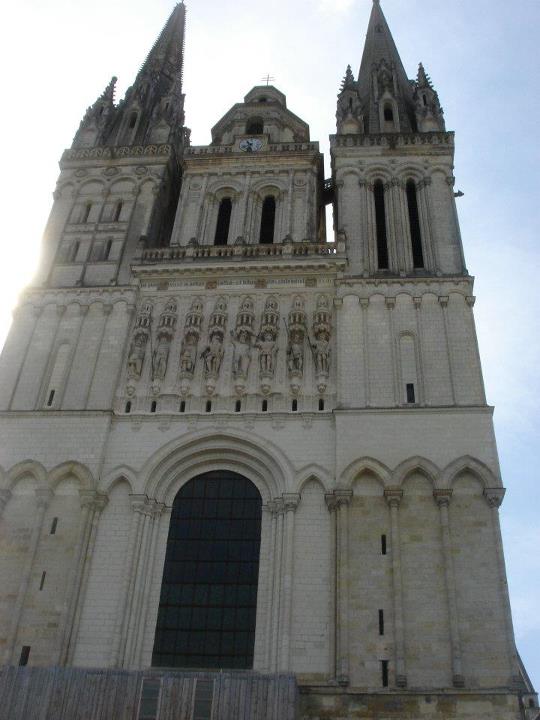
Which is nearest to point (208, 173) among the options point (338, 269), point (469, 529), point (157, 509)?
point (338, 269)

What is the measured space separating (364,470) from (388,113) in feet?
60.6

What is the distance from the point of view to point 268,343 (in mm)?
23422

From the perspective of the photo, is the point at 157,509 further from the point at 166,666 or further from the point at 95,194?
the point at 95,194

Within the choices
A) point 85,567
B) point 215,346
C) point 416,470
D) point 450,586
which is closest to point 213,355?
point 215,346

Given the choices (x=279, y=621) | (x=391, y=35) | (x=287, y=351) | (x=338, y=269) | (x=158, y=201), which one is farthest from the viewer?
(x=391, y=35)

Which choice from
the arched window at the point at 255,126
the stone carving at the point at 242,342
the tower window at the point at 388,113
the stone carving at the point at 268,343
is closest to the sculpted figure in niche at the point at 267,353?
the stone carving at the point at 268,343

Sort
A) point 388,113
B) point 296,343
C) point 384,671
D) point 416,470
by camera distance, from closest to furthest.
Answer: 1. point 384,671
2. point 416,470
3. point 296,343
4. point 388,113

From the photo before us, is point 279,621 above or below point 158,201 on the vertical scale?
below

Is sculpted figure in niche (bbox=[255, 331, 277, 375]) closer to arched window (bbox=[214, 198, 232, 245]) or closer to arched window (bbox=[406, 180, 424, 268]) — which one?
arched window (bbox=[406, 180, 424, 268])

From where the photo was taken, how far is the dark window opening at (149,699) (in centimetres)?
1525

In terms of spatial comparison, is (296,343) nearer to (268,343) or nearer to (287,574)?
(268,343)

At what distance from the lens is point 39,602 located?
18.9 metres

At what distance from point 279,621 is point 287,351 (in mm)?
8073

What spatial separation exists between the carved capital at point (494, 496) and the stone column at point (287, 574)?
4.61 meters
